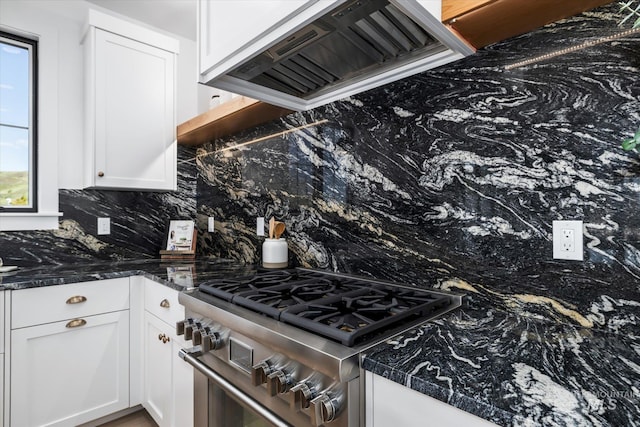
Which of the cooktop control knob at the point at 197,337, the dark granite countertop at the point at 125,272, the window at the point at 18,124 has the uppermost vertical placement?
the window at the point at 18,124

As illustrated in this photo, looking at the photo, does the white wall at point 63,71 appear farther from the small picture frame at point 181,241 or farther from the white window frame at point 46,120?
the small picture frame at point 181,241

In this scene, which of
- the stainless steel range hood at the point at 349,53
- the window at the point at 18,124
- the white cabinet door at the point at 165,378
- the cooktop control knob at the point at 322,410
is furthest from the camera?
the window at the point at 18,124

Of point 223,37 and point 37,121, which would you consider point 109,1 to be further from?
point 223,37

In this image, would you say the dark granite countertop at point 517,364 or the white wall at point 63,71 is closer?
the dark granite countertop at point 517,364

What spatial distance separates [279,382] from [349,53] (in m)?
1.11

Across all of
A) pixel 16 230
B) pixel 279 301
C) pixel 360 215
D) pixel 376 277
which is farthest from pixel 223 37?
pixel 16 230

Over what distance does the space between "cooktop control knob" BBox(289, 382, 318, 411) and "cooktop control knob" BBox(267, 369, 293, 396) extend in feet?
0.17

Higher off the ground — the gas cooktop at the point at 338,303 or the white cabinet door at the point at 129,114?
the white cabinet door at the point at 129,114

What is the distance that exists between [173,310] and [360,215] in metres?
0.97

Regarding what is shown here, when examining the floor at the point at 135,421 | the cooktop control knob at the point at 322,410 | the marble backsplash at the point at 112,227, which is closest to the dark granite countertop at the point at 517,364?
the cooktop control knob at the point at 322,410

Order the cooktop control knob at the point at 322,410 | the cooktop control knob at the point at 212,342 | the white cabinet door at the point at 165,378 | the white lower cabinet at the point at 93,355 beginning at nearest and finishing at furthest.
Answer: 1. the cooktop control knob at the point at 322,410
2. the cooktop control knob at the point at 212,342
3. the white cabinet door at the point at 165,378
4. the white lower cabinet at the point at 93,355

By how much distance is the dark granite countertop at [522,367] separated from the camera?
0.58m

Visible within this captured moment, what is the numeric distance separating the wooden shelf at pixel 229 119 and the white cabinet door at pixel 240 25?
15.5 inches

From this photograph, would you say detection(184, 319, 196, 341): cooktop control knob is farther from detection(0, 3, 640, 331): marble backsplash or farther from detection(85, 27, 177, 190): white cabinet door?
detection(85, 27, 177, 190): white cabinet door
